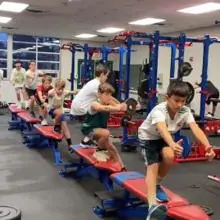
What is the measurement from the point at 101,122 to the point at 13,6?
15.0ft

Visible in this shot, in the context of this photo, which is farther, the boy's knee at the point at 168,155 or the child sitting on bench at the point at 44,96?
the child sitting on bench at the point at 44,96

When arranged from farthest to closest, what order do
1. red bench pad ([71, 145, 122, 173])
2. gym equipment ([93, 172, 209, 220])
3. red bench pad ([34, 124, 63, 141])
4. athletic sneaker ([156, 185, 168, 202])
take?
red bench pad ([34, 124, 63, 141]), red bench pad ([71, 145, 122, 173]), gym equipment ([93, 172, 209, 220]), athletic sneaker ([156, 185, 168, 202])

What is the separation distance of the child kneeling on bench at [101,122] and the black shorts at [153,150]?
2.73 ft

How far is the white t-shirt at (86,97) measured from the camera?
4.04 metres

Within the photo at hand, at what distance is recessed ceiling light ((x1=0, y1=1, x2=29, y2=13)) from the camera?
281 inches

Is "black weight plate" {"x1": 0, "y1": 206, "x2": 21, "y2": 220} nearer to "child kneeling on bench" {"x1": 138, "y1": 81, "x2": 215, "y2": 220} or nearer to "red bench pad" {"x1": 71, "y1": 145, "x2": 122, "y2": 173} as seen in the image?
"child kneeling on bench" {"x1": 138, "y1": 81, "x2": 215, "y2": 220}

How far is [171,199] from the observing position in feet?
8.84

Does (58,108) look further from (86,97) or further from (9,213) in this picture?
(9,213)

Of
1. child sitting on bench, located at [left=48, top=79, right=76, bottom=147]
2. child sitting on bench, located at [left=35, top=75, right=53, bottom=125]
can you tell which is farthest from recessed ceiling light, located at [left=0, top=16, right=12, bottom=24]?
child sitting on bench, located at [left=48, top=79, right=76, bottom=147]

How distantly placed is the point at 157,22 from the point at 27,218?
7.09 meters

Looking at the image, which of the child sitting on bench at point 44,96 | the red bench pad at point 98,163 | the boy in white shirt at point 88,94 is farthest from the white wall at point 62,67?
the red bench pad at point 98,163

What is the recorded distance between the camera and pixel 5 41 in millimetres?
12359

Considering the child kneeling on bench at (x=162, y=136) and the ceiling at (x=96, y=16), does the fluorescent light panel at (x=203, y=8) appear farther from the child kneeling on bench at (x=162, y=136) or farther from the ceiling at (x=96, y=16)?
the child kneeling on bench at (x=162, y=136)

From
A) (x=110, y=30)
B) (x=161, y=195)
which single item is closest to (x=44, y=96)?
(x=161, y=195)
